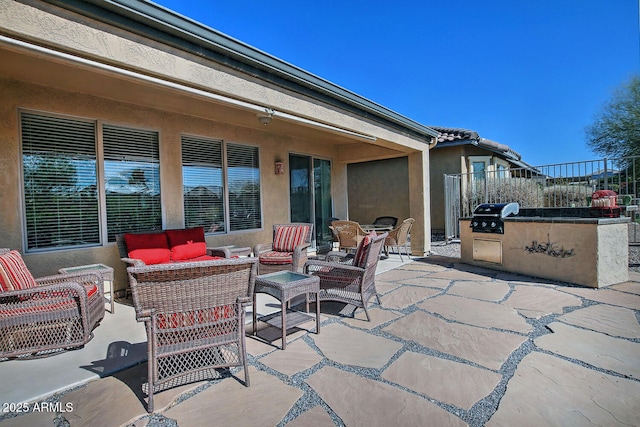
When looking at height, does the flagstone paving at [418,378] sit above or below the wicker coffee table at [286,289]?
below

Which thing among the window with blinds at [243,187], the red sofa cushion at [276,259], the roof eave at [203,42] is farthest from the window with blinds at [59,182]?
the roof eave at [203,42]

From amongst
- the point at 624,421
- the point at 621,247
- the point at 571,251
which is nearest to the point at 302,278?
the point at 624,421

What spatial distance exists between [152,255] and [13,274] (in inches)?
75.0

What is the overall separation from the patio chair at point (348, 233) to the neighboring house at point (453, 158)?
18.2 feet

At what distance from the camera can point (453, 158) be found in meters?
11.8

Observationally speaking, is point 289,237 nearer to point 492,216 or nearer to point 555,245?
point 492,216

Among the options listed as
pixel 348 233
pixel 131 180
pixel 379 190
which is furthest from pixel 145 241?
pixel 379 190

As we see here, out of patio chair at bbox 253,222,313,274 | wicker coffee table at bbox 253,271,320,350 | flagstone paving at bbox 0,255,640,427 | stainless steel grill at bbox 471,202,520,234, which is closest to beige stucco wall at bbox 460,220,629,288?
stainless steel grill at bbox 471,202,520,234

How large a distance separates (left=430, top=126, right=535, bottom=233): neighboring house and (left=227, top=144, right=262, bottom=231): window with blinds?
23.4 ft

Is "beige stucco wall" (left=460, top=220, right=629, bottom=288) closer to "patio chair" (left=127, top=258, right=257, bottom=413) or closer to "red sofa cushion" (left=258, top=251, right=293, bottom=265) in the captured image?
"red sofa cushion" (left=258, top=251, right=293, bottom=265)

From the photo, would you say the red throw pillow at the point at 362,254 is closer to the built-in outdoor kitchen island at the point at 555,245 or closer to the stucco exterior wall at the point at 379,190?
the built-in outdoor kitchen island at the point at 555,245

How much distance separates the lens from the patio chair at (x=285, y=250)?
5.34 metres

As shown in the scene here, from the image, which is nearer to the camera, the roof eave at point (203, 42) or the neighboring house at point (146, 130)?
the roof eave at point (203, 42)

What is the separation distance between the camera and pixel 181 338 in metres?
2.35
